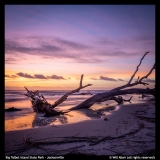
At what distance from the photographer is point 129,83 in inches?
256

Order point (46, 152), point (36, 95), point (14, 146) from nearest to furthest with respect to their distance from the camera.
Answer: point (46, 152) < point (14, 146) < point (36, 95)

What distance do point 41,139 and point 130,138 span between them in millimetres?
1614

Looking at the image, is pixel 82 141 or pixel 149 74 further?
pixel 149 74

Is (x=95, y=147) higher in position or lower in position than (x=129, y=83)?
lower
